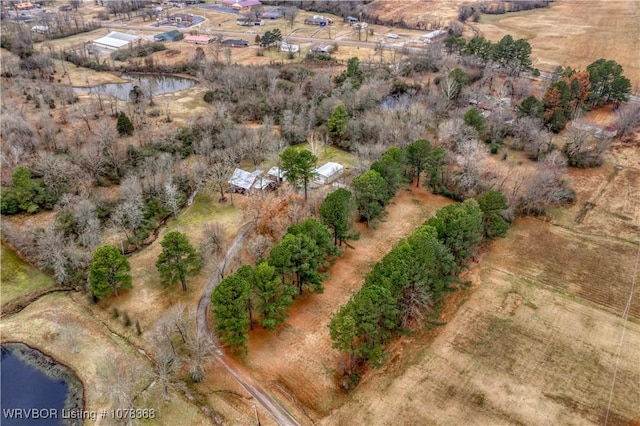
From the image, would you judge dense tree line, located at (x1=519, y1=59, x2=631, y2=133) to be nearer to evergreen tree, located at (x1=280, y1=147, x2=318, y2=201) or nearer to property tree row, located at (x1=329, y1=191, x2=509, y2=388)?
property tree row, located at (x1=329, y1=191, x2=509, y2=388)

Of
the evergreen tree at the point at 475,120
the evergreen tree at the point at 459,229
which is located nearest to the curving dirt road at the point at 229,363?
the evergreen tree at the point at 459,229

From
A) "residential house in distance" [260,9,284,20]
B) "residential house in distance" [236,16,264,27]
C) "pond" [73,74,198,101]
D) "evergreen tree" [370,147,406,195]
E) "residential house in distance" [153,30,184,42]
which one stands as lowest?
"evergreen tree" [370,147,406,195]

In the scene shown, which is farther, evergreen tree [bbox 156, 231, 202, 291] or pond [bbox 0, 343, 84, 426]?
evergreen tree [bbox 156, 231, 202, 291]

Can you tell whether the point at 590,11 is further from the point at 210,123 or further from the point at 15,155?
the point at 15,155

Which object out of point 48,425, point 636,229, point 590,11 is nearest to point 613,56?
point 590,11

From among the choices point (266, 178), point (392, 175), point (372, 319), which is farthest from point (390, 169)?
point (372, 319)

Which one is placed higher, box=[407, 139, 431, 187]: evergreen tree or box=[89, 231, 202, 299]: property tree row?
box=[407, 139, 431, 187]: evergreen tree

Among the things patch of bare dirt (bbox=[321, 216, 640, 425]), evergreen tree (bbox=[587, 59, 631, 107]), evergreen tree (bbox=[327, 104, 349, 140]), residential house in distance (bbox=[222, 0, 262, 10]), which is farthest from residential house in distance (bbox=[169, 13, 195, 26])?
patch of bare dirt (bbox=[321, 216, 640, 425])
